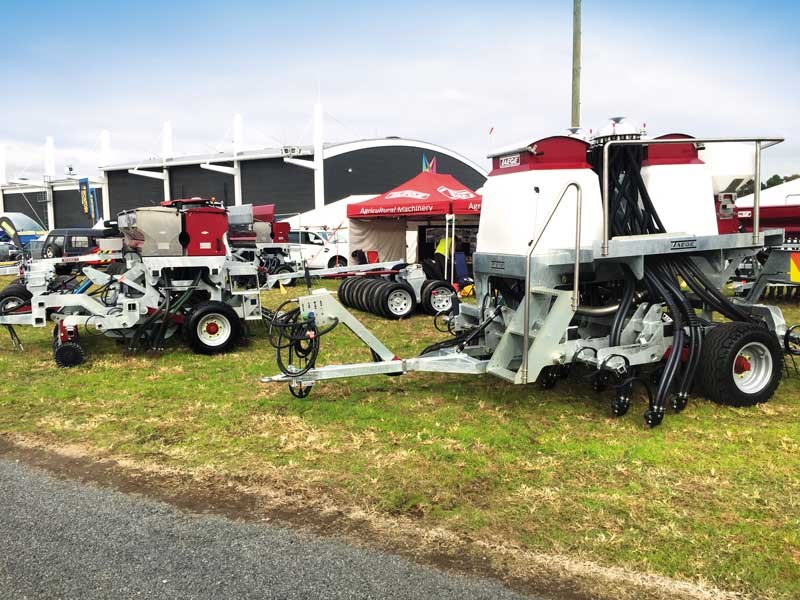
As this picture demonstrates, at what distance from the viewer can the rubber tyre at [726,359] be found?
5.25 m

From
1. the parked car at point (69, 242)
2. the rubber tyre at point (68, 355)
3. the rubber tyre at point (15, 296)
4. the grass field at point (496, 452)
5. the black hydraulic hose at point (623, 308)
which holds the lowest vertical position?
the grass field at point (496, 452)

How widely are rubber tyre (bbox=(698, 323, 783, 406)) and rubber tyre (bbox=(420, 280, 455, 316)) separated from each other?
6.36 m

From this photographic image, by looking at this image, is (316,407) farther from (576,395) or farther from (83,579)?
(83,579)

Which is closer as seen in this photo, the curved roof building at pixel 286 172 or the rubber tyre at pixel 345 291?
the rubber tyre at pixel 345 291

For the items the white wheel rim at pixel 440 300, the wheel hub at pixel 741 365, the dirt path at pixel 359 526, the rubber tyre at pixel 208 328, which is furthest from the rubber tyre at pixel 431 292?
the dirt path at pixel 359 526

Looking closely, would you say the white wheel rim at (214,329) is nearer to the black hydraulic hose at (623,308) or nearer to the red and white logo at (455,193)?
the black hydraulic hose at (623,308)

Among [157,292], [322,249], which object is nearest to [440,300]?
[157,292]

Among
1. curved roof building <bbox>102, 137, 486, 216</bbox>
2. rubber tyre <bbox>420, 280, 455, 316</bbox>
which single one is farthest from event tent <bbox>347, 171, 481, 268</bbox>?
curved roof building <bbox>102, 137, 486, 216</bbox>

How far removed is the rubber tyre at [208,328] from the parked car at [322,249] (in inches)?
493

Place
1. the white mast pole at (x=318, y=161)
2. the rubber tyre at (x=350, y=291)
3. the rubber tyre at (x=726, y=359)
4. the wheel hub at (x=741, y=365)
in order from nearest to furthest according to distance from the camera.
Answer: the rubber tyre at (x=726, y=359), the wheel hub at (x=741, y=365), the rubber tyre at (x=350, y=291), the white mast pole at (x=318, y=161)

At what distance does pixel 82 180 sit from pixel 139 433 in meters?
50.4

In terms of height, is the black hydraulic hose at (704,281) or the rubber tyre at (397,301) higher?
the black hydraulic hose at (704,281)

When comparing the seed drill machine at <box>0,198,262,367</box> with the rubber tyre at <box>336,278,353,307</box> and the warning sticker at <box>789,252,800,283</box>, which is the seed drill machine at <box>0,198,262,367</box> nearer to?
the rubber tyre at <box>336,278,353,307</box>

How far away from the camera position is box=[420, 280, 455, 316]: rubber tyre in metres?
11.5
